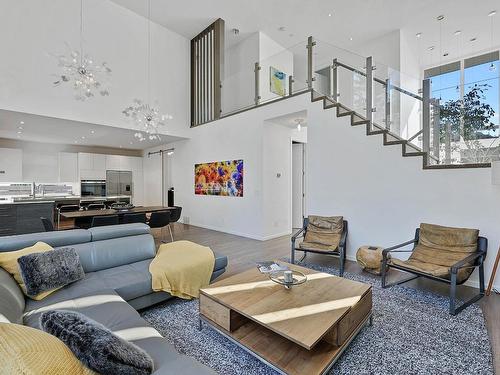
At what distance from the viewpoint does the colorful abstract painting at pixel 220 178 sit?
6.20 meters

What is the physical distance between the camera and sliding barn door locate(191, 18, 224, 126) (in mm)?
6824

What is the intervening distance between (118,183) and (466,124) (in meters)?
10.3

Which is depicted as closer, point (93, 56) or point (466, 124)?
point (466, 124)

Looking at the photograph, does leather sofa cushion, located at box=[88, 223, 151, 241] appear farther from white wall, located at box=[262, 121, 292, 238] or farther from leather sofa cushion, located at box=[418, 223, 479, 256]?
leather sofa cushion, located at box=[418, 223, 479, 256]

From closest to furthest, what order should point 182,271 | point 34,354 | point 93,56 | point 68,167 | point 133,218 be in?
point 34,354
point 182,271
point 133,218
point 93,56
point 68,167

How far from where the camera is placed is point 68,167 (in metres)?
Answer: 8.60

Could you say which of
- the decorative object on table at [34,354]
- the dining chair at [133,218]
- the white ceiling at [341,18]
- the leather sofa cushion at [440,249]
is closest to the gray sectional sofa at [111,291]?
the decorative object on table at [34,354]

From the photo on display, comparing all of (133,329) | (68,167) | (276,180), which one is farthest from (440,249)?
(68,167)

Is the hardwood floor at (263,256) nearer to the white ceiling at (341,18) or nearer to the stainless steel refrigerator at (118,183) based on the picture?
the stainless steel refrigerator at (118,183)

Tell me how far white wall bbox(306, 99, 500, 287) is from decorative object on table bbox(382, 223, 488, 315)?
29cm

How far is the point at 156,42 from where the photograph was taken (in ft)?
22.9

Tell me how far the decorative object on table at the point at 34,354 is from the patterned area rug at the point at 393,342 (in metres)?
1.13

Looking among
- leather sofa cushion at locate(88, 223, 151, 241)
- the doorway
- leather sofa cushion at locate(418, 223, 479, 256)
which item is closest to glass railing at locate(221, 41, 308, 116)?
the doorway

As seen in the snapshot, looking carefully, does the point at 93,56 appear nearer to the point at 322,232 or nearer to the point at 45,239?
the point at 45,239
